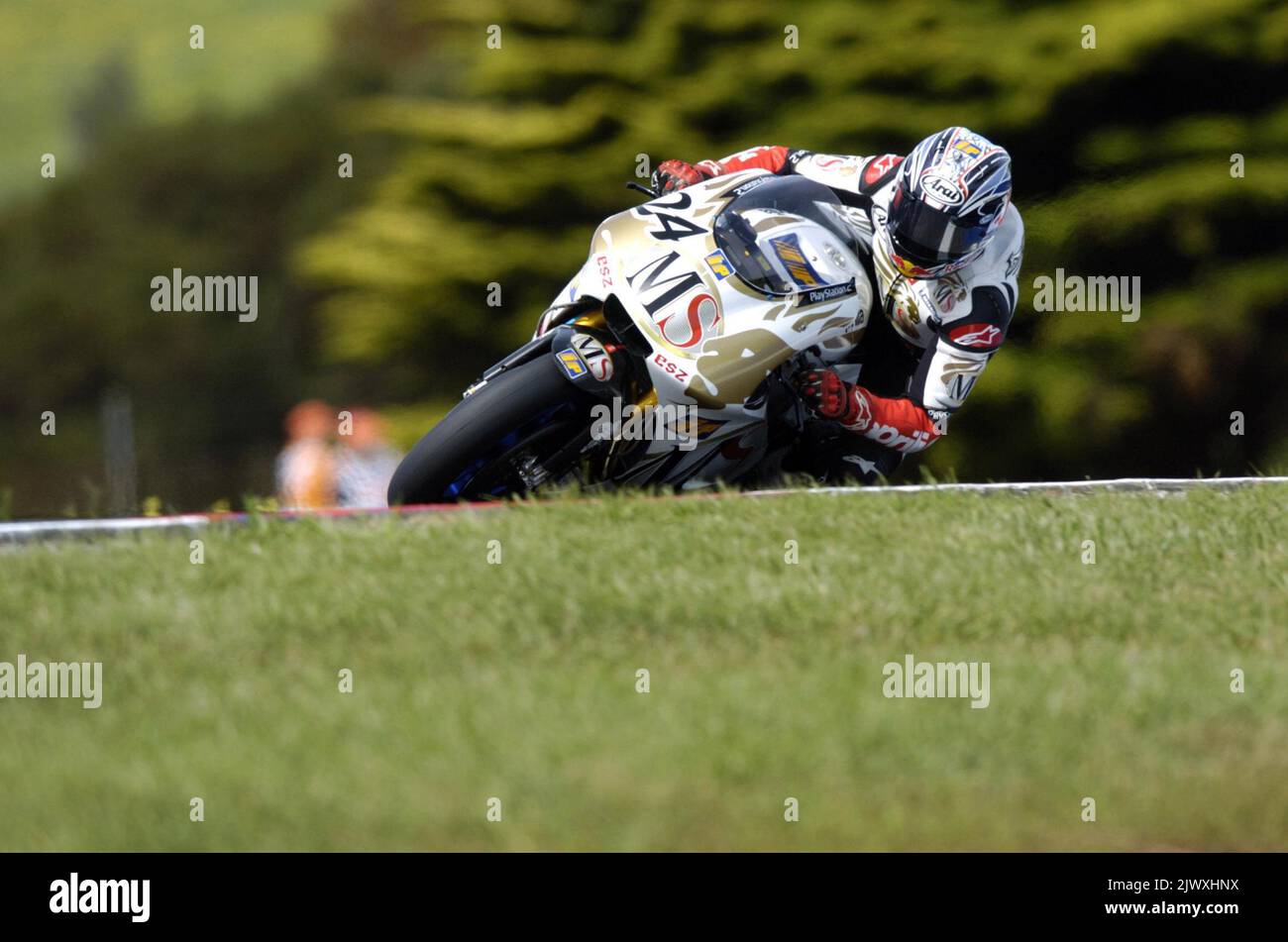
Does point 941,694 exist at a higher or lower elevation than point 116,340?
lower

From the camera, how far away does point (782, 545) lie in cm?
480

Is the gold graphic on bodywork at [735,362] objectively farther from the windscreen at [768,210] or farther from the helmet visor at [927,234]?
the helmet visor at [927,234]

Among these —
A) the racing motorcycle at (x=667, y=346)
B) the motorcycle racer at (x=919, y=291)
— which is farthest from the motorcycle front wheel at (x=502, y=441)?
the motorcycle racer at (x=919, y=291)

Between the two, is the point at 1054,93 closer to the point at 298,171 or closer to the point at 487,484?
the point at 487,484

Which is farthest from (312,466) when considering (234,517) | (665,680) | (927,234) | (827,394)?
(665,680)

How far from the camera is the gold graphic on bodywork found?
521cm

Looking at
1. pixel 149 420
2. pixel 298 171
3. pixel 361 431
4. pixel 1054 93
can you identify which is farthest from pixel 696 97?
pixel 298 171

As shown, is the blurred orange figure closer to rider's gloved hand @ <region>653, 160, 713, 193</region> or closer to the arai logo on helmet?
rider's gloved hand @ <region>653, 160, 713, 193</region>

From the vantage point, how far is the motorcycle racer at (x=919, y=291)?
5188 mm

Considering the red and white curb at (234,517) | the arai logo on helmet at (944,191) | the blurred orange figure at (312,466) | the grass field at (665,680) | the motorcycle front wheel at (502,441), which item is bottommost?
the grass field at (665,680)

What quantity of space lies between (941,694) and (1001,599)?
730 mm

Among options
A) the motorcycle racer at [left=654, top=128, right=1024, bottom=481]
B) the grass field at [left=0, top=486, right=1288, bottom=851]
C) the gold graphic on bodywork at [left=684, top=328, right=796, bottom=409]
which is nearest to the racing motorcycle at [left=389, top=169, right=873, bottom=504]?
the gold graphic on bodywork at [left=684, top=328, right=796, bottom=409]

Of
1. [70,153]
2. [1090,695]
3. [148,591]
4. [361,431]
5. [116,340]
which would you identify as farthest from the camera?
[70,153]

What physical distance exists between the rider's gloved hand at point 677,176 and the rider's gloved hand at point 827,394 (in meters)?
1.04
